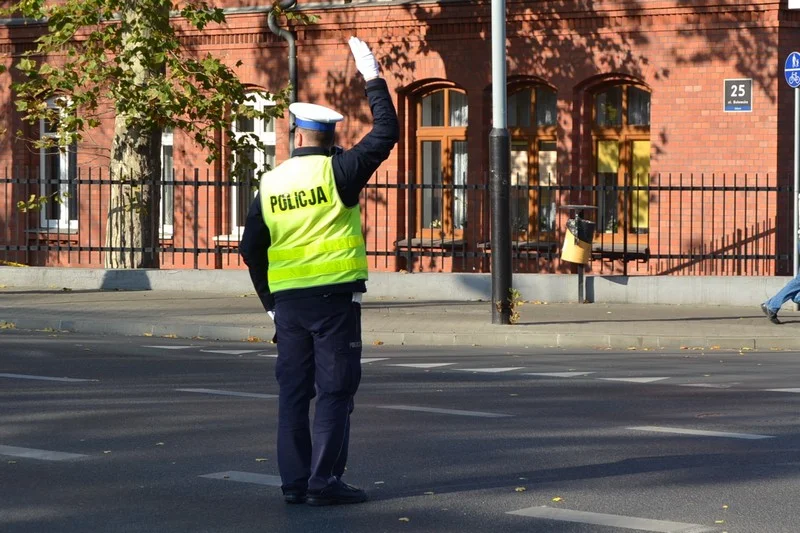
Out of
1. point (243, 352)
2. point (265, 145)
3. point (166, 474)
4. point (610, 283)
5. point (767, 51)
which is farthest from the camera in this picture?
point (265, 145)

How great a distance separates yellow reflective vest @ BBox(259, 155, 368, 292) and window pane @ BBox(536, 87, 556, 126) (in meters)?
16.2

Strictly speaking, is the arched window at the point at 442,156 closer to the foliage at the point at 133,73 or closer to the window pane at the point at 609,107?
the window pane at the point at 609,107

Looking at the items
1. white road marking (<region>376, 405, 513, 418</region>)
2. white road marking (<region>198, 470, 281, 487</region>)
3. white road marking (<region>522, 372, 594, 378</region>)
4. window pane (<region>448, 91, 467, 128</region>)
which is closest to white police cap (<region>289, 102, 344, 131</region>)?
white road marking (<region>198, 470, 281, 487</region>)

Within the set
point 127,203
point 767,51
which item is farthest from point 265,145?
point 767,51

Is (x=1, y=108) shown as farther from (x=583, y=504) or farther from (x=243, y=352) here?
(x=583, y=504)

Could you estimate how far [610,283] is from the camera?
1944 cm

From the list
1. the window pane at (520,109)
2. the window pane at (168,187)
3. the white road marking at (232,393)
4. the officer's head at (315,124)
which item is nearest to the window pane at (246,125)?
the window pane at (168,187)

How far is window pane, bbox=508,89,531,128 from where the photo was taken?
2305 centimetres

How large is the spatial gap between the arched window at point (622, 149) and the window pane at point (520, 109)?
3.36ft

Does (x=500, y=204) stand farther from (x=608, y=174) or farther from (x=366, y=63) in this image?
(x=366, y=63)

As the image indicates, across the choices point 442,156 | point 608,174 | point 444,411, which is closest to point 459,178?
point 442,156

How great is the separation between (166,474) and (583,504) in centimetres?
206

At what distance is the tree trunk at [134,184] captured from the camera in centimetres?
2152

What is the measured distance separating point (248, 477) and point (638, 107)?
51.1ft
